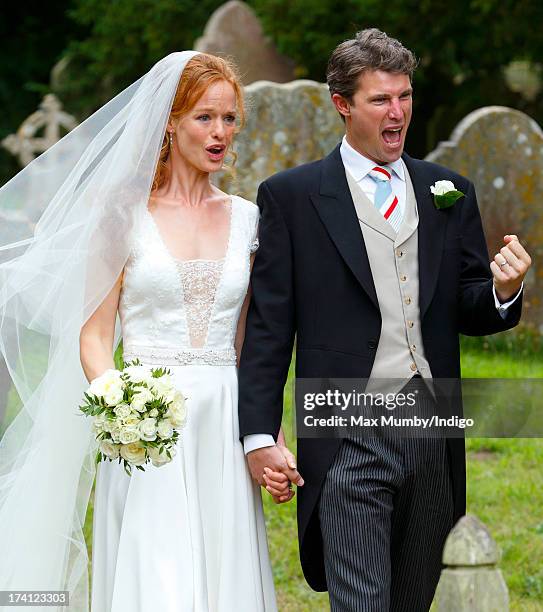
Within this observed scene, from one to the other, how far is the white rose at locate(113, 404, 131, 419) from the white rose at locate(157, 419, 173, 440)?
0.38ft

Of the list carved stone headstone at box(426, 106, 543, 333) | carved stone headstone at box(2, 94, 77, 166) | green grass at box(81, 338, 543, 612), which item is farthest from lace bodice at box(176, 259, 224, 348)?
carved stone headstone at box(2, 94, 77, 166)

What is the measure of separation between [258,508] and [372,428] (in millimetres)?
620

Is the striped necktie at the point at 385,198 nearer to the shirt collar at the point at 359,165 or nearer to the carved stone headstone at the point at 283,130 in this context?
the shirt collar at the point at 359,165

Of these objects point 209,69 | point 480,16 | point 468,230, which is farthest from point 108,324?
point 480,16

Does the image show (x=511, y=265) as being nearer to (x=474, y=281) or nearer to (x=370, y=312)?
(x=474, y=281)

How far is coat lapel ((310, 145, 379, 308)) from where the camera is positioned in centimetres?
480

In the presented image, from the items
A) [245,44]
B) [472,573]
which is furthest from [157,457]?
[245,44]

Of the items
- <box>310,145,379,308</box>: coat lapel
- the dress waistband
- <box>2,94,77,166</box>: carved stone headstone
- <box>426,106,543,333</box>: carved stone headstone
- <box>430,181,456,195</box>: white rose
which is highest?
<box>2,94,77,166</box>: carved stone headstone

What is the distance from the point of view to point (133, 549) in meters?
4.90

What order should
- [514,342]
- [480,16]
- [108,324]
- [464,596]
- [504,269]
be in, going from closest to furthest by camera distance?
[464,596] < [504,269] < [108,324] < [514,342] < [480,16]

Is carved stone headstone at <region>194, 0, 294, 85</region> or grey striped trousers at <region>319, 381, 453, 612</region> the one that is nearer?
grey striped trousers at <region>319, 381, 453, 612</region>

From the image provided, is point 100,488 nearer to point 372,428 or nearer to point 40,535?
point 40,535

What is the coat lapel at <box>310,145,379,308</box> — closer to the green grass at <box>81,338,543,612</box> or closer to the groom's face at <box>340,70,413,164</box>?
the groom's face at <box>340,70,413,164</box>

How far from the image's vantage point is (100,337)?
16.4ft
